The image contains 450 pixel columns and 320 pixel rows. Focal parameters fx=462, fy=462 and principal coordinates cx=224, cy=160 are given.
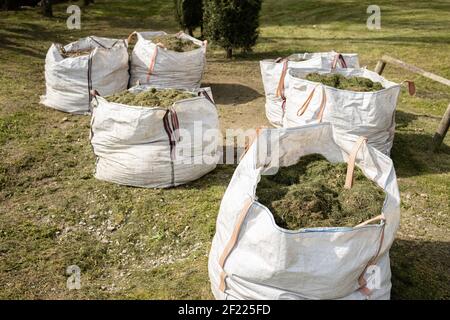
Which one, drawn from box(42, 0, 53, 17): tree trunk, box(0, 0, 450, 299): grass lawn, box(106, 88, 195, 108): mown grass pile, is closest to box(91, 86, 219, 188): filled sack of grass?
box(106, 88, 195, 108): mown grass pile

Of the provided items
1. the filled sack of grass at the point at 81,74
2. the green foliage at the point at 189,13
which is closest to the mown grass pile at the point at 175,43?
the filled sack of grass at the point at 81,74

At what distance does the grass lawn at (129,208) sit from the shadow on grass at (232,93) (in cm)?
2

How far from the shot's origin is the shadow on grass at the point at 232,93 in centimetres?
678

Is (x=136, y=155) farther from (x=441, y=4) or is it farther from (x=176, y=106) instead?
(x=441, y=4)

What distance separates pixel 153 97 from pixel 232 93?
2712 mm

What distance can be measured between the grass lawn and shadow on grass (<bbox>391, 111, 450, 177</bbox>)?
0.5 inches

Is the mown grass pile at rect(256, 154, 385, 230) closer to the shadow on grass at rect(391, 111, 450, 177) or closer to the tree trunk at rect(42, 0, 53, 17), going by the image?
the shadow on grass at rect(391, 111, 450, 177)

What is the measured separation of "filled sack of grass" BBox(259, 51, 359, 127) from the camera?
5473 mm

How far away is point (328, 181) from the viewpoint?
317cm

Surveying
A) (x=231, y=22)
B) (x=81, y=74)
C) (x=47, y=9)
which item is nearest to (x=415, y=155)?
(x=81, y=74)

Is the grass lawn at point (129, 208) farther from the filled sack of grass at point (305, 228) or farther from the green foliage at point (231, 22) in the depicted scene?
the green foliage at point (231, 22)

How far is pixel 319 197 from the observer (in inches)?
114

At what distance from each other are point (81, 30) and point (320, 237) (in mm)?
10527
